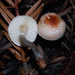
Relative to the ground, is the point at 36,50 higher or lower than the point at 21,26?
lower

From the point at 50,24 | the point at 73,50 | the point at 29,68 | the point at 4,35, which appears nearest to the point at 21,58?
the point at 29,68

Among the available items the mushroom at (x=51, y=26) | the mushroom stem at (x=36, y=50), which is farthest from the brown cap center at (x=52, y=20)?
the mushroom stem at (x=36, y=50)

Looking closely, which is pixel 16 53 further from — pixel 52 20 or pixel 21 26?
pixel 52 20

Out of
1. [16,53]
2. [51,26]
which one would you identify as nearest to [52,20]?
[51,26]

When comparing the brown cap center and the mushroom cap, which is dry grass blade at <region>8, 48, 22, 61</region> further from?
the brown cap center

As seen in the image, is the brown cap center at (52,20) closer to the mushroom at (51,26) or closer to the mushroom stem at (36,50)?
the mushroom at (51,26)
